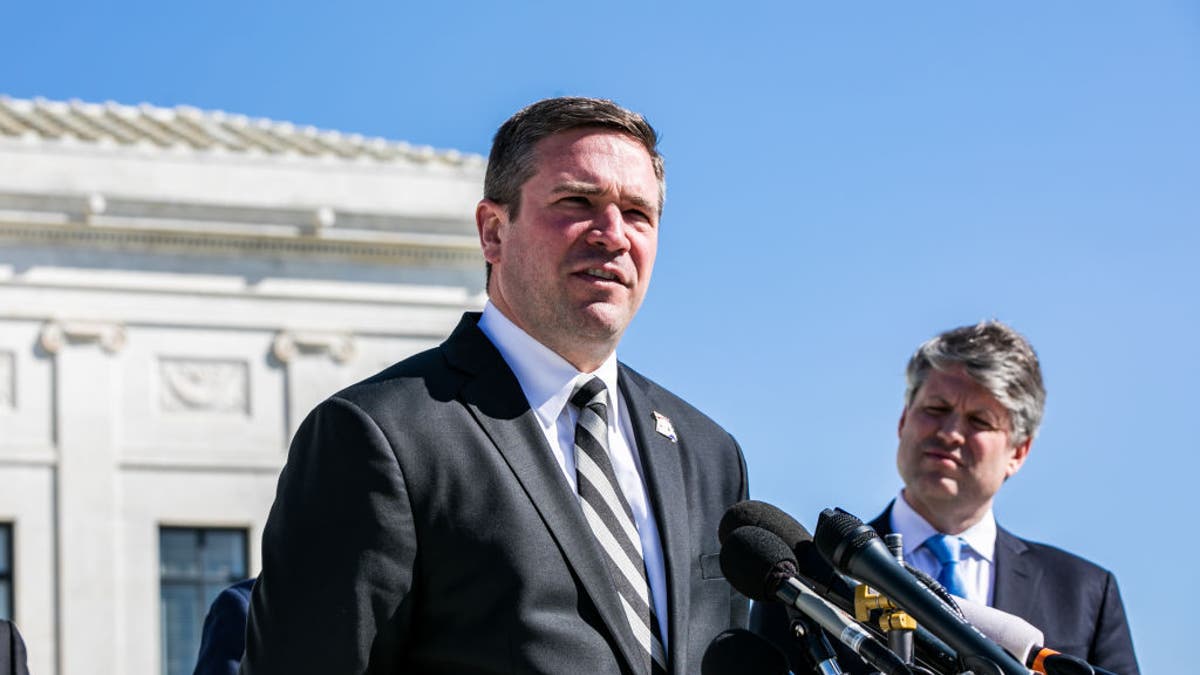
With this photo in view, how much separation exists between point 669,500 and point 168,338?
17.9m

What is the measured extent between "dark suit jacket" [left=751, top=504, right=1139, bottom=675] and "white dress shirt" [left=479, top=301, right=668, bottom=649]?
6.43ft

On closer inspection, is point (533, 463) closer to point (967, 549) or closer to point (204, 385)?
point (967, 549)

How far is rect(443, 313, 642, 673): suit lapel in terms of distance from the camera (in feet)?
11.5

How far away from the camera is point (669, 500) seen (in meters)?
3.74

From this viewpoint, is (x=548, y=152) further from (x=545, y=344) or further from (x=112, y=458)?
(x=112, y=458)

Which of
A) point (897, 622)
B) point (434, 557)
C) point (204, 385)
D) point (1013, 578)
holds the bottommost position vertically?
point (897, 622)

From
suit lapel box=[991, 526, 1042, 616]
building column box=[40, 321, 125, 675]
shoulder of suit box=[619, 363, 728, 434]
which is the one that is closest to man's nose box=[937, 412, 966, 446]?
suit lapel box=[991, 526, 1042, 616]

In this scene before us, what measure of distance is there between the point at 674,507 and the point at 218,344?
17904 millimetres

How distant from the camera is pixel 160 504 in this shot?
2081cm

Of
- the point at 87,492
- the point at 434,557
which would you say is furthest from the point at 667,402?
the point at 87,492

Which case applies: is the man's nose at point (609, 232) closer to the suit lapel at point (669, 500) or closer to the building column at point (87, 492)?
the suit lapel at point (669, 500)

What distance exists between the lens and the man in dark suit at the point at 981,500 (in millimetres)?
5516

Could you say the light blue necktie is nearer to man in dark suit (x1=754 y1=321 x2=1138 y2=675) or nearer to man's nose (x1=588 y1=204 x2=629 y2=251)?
man in dark suit (x1=754 y1=321 x2=1138 y2=675)

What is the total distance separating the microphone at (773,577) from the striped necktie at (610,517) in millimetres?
406
